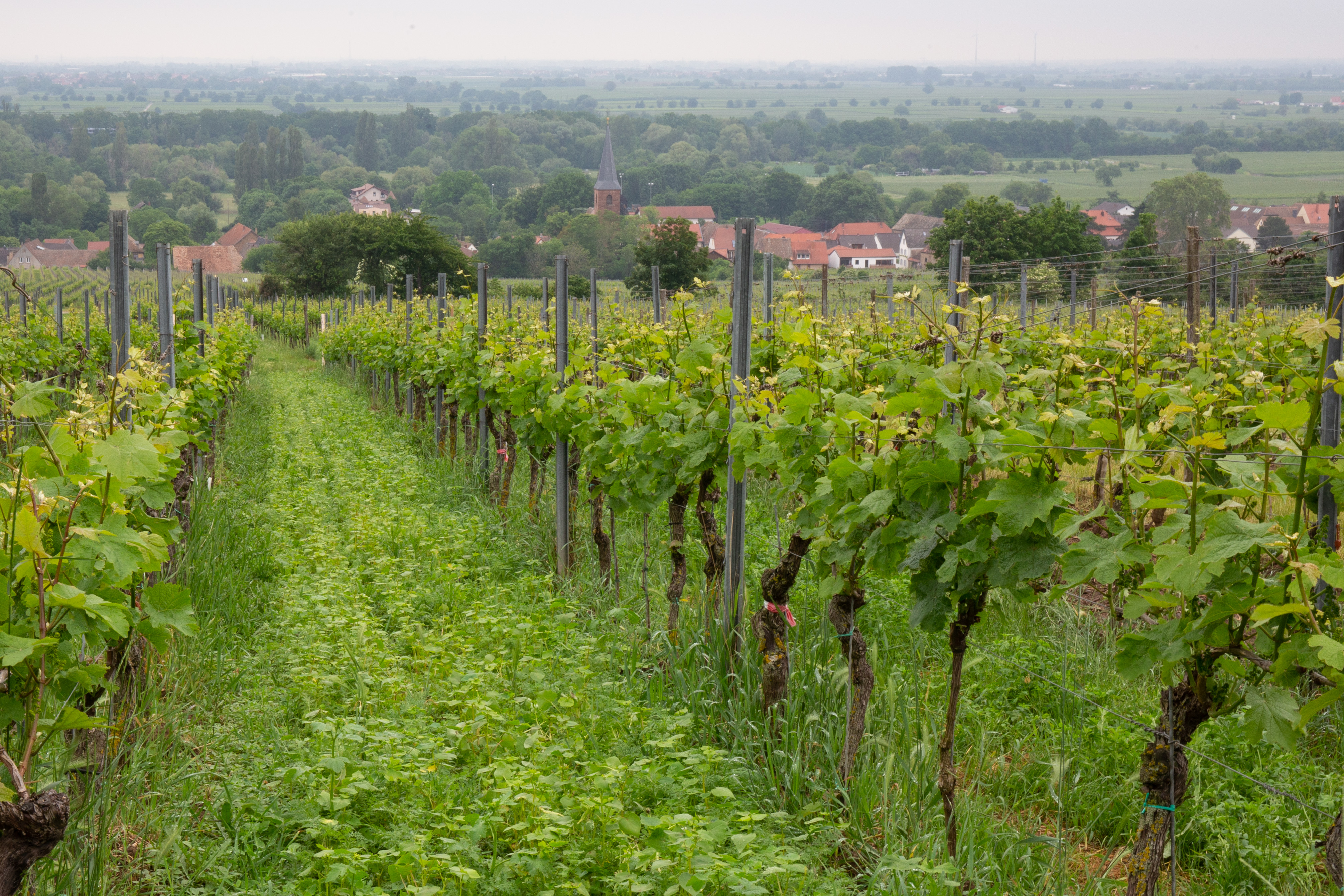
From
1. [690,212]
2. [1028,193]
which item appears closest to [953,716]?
[690,212]

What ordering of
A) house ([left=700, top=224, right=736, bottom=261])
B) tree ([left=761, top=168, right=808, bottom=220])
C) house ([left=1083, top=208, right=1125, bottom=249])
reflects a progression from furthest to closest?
1. tree ([left=761, top=168, right=808, bottom=220])
2. house ([left=700, top=224, right=736, bottom=261])
3. house ([left=1083, top=208, right=1125, bottom=249])

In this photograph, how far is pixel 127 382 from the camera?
350cm

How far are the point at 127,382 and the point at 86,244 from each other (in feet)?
390

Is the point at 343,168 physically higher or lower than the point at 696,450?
higher

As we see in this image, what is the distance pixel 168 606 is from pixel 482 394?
665cm

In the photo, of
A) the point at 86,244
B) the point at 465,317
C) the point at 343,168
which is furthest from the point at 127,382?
the point at 343,168

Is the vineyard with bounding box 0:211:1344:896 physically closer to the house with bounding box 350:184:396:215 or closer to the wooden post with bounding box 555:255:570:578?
the wooden post with bounding box 555:255:570:578

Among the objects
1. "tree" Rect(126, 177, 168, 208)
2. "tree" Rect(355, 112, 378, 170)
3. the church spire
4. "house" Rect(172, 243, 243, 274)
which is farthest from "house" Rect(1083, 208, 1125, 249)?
"tree" Rect(355, 112, 378, 170)

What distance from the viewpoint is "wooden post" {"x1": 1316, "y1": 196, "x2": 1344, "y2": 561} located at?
377 centimetres

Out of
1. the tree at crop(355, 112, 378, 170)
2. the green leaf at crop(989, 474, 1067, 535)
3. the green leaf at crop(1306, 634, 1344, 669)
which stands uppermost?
the tree at crop(355, 112, 378, 170)

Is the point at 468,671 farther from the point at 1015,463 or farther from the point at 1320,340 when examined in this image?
the point at 1320,340

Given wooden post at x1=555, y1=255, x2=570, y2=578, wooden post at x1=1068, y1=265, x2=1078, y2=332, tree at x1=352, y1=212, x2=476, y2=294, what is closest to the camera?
wooden post at x1=555, y1=255, x2=570, y2=578

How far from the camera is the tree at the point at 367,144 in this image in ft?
596

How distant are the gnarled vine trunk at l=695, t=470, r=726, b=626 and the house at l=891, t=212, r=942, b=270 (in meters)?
84.1
